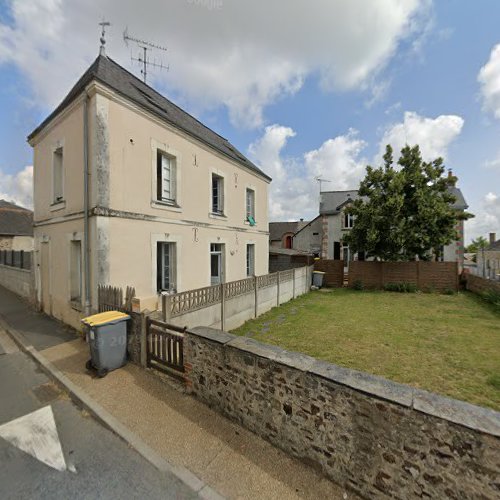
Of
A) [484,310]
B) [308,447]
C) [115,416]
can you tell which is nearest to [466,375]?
[308,447]

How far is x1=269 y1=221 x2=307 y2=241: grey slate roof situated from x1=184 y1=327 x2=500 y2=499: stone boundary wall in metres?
39.5

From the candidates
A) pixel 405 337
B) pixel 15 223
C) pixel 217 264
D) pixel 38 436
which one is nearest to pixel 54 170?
pixel 217 264

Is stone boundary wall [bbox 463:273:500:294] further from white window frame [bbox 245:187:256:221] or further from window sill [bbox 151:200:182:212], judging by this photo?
window sill [bbox 151:200:182:212]

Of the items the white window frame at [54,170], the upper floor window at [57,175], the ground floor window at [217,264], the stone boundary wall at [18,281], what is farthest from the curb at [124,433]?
the ground floor window at [217,264]

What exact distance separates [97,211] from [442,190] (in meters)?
17.9

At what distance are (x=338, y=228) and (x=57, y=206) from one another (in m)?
21.4

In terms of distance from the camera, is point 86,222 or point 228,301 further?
point 228,301

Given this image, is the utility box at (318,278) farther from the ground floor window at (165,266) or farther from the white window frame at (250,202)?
the ground floor window at (165,266)

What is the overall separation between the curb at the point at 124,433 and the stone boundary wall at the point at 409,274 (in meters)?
15.4

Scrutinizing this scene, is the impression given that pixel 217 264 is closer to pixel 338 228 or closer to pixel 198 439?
pixel 198 439

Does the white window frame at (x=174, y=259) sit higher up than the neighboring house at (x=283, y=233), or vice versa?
the neighboring house at (x=283, y=233)

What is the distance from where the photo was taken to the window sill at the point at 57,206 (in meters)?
7.29

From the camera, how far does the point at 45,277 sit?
8352 millimetres

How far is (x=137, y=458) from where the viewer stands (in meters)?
2.70
